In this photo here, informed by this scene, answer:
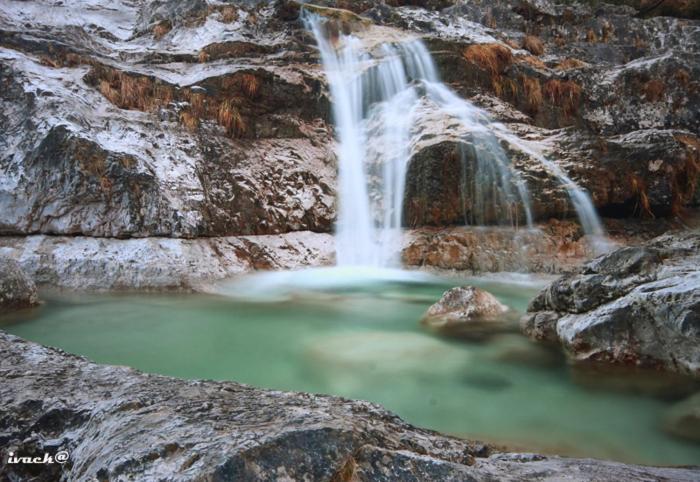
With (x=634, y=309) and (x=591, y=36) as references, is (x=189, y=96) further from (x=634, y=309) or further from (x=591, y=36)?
(x=591, y=36)

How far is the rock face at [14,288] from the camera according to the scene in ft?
15.8

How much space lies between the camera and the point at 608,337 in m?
3.26

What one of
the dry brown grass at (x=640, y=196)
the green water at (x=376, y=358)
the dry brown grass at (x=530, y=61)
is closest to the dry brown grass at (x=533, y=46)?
the dry brown grass at (x=530, y=61)

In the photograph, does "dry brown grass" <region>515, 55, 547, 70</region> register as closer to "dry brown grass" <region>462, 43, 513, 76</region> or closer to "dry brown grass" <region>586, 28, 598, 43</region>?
"dry brown grass" <region>462, 43, 513, 76</region>

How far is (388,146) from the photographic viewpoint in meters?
8.32

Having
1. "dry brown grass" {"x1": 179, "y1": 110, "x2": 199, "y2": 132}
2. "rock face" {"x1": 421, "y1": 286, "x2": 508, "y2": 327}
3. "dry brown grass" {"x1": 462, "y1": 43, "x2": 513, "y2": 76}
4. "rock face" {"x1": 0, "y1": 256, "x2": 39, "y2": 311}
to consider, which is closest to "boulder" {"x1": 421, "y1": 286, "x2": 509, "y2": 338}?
"rock face" {"x1": 421, "y1": 286, "x2": 508, "y2": 327}

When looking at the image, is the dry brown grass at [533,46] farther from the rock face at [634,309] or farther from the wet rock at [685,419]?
the wet rock at [685,419]

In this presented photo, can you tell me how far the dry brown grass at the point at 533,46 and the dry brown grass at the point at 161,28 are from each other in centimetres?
881

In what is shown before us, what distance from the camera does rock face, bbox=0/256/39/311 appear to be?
190 inches

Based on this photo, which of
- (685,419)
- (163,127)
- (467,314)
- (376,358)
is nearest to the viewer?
(685,419)

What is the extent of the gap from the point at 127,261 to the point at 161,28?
629 cm

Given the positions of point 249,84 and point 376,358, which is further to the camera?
point 249,84

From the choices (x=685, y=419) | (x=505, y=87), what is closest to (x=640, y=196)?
(x=505, y=87)

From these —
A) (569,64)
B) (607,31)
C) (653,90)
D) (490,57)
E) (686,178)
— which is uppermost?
(607,31)
